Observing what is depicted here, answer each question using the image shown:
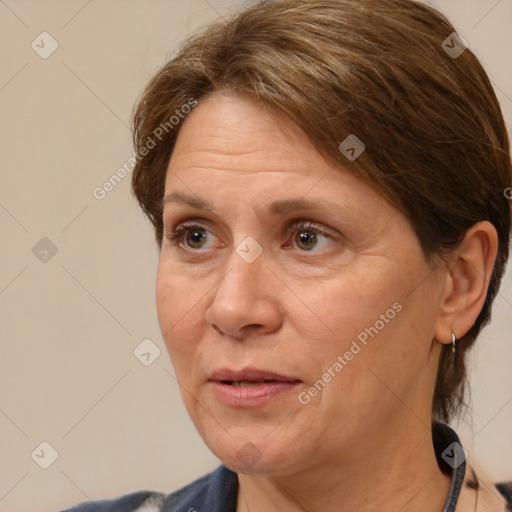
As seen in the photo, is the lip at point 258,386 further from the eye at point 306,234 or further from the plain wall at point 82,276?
the plain wall at point 82,276

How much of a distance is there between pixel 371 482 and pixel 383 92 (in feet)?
2.67

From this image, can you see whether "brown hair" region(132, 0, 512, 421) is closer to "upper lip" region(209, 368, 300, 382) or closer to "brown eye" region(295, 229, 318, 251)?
"brown eye" region(295, 229, 318, 251)

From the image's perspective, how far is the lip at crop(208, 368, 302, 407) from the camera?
6.97 ft

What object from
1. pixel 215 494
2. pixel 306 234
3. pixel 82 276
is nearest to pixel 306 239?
pixel 306 234

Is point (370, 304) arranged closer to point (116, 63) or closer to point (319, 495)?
point (319, 495)

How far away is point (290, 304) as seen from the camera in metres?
2.12

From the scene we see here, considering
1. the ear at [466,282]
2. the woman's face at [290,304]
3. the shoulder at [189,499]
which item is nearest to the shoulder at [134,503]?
the shoulder at [189,499]

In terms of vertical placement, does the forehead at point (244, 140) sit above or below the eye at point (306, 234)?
above

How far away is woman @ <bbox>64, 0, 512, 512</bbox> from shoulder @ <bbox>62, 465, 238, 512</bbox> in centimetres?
17

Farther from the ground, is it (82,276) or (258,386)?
(82,276)

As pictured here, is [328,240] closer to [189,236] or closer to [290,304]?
[290,304]

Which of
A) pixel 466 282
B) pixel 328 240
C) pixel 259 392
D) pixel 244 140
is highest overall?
pixel 244 140

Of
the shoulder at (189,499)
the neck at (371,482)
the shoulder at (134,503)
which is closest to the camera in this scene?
the neck at (371,482)

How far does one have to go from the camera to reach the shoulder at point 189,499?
100 inches
